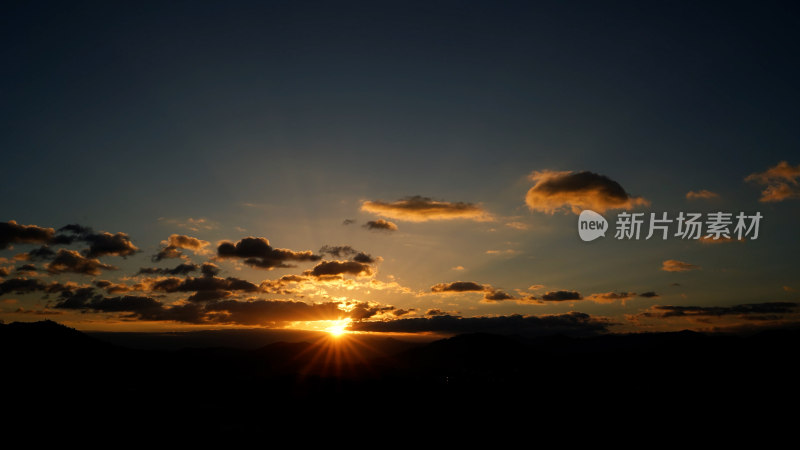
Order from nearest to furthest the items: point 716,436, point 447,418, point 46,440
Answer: point 46,440 → point 716,436 → point 447,418

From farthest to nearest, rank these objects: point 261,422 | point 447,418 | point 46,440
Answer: point 447,418
point 261,422
point 46,440

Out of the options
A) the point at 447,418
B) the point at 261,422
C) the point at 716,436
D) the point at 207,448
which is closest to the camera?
the point at 207,448

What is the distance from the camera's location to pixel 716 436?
5984 inches

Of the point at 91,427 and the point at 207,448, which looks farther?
the point at 91,427

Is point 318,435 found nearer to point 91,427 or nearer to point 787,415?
point 91,427

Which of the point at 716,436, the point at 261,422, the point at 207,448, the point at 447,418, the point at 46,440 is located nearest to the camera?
the point at 207,448

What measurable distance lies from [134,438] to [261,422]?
37.8 metres

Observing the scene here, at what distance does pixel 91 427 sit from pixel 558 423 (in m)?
152

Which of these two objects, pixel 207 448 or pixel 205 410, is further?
pixel 205 410

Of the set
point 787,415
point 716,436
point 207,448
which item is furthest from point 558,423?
point 207,448

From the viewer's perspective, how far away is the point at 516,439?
5659 inches

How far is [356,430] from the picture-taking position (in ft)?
507

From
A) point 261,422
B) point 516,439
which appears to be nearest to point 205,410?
point 261,422

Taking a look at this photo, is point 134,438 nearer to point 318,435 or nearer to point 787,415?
point 318,435
